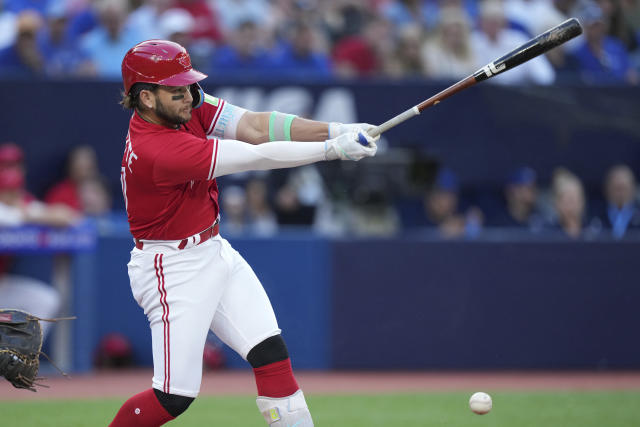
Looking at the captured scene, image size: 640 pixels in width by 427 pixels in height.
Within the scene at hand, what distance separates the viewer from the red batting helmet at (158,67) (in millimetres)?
4727

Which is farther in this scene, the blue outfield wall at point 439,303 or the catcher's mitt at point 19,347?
the blue outfield wall at point 439,303

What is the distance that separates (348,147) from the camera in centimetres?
463

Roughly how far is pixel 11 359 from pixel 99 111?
5.72 metres

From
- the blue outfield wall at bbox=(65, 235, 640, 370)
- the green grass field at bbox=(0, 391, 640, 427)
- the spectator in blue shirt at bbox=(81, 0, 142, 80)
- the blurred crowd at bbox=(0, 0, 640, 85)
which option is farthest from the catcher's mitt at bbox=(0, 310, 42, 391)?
the spectator in blue shirt at bbox=(81, 0, 142, 80)

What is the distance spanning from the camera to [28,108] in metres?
10.3

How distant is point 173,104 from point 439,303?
522 centimetres

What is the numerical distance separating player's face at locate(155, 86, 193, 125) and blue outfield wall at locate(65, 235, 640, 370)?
4.77 metres

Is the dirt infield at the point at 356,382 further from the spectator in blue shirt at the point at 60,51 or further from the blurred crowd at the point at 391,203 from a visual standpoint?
the spectator in blue shirt at the point at 60,51

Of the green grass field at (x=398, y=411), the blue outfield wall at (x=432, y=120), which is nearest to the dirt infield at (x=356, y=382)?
the green grass field at (x=398, y=411)

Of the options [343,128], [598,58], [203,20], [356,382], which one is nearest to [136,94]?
[343,128]

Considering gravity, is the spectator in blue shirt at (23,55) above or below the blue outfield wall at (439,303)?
above

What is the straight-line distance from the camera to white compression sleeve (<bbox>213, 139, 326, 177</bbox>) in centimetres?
459

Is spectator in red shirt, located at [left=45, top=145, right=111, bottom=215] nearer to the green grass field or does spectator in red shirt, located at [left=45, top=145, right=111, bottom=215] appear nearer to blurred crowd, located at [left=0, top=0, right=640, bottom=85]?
blurred crowd, located at [left=0, top=0, right=640, bottom=85]

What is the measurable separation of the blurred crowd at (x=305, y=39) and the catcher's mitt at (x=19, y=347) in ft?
18.2
